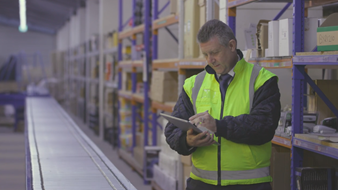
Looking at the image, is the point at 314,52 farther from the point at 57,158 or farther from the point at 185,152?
the point at 57,158

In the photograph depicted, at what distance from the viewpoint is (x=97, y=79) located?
39.7ft

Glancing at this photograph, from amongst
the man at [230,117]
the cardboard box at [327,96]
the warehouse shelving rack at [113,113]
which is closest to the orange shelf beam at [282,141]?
the cardboard box at [327,96]

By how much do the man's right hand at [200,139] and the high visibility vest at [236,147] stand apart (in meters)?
0.09

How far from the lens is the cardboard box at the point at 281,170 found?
3152mm

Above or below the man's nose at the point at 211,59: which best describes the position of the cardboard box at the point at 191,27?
above

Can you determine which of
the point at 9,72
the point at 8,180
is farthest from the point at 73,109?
the point at 8,180

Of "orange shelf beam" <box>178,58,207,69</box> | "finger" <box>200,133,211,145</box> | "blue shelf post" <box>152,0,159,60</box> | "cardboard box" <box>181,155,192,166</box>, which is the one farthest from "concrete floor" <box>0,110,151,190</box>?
"finger" <box>200,133,211,145</box>

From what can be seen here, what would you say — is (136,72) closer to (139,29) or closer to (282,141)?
(139,29)

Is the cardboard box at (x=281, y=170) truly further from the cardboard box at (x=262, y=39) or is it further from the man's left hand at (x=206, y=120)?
the man's left hand at (x=206, y=120)

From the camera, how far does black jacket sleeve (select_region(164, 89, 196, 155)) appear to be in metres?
2.37

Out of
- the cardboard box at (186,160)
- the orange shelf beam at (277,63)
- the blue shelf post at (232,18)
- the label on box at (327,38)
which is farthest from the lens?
the cardboard box at (186,160)

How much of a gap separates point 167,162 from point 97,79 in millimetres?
7142

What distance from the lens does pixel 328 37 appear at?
8.68 ft

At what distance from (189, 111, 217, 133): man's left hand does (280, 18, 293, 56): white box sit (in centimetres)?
109
